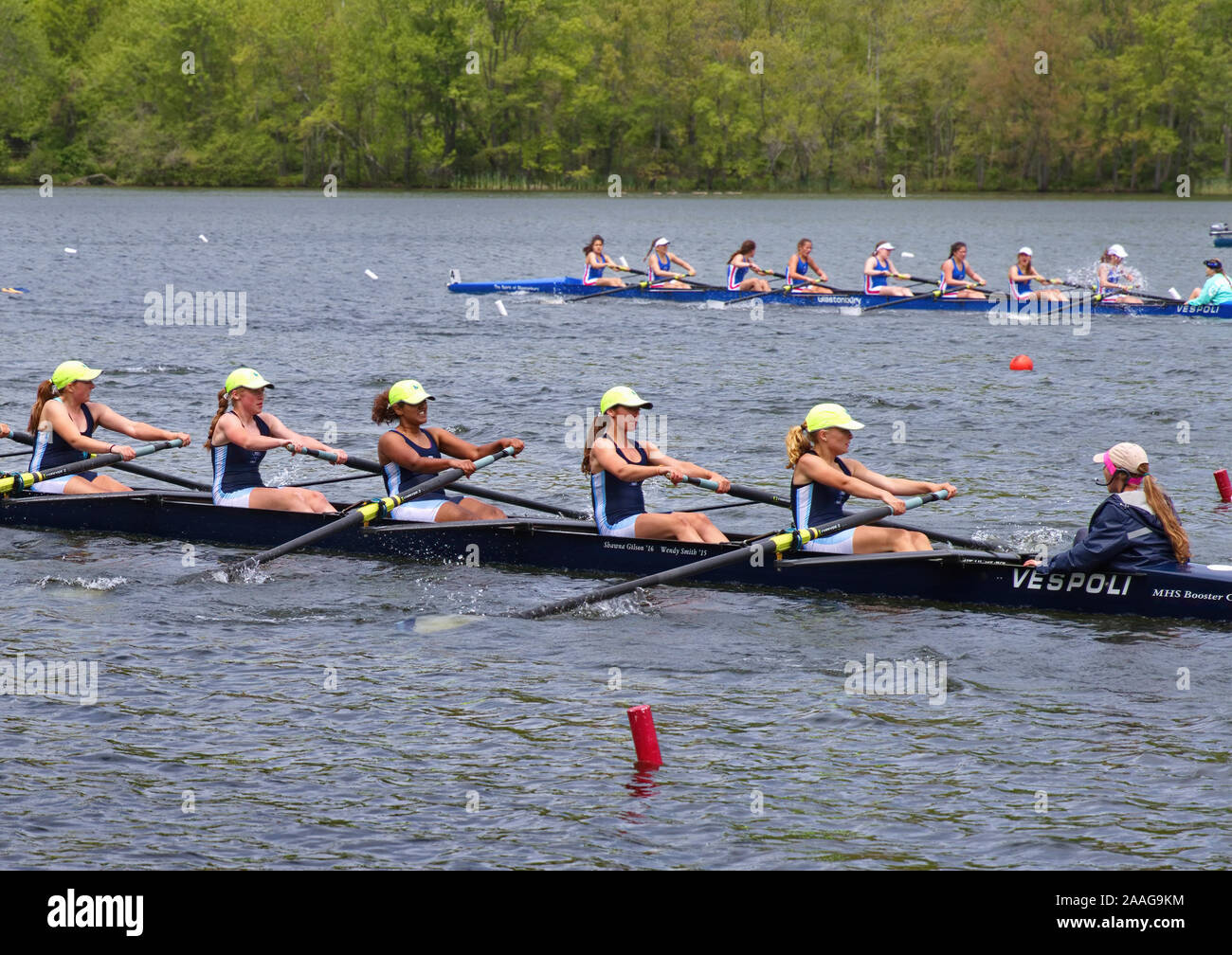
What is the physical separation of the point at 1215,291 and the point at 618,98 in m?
89.7

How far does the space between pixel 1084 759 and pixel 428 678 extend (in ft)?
17.2

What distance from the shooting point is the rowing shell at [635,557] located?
13828 mm


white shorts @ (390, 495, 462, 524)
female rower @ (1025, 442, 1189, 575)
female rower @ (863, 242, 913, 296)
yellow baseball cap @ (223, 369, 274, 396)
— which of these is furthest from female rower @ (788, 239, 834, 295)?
female rower @ (1025, 442, 1189, 575)

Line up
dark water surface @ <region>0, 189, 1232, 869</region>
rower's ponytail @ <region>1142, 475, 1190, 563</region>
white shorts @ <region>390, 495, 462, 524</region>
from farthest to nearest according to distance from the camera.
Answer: white shorts @ <region>390, 495, 462, 524</region>
rower's ponytail @ <region>1142, 475, 1190, 563</region>
dark water surface @ <region>0, 189, 1232, 869</region>

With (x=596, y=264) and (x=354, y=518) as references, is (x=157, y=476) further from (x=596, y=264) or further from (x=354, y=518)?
(x=596, y=264)

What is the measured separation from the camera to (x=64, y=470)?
17250 millimetres

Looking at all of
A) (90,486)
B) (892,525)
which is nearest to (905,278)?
(892,525)

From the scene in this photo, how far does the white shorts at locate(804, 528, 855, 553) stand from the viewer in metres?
14.7

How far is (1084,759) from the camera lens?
11164 mm

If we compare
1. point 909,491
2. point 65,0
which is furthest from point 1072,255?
point 65,0

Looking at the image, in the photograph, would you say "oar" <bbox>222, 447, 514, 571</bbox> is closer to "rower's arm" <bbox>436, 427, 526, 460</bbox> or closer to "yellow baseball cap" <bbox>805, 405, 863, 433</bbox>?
"rower's arm" <bbox>436, 427, 526, 460</bbox>

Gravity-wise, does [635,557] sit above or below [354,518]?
below

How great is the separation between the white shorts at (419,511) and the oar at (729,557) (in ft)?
7.38
